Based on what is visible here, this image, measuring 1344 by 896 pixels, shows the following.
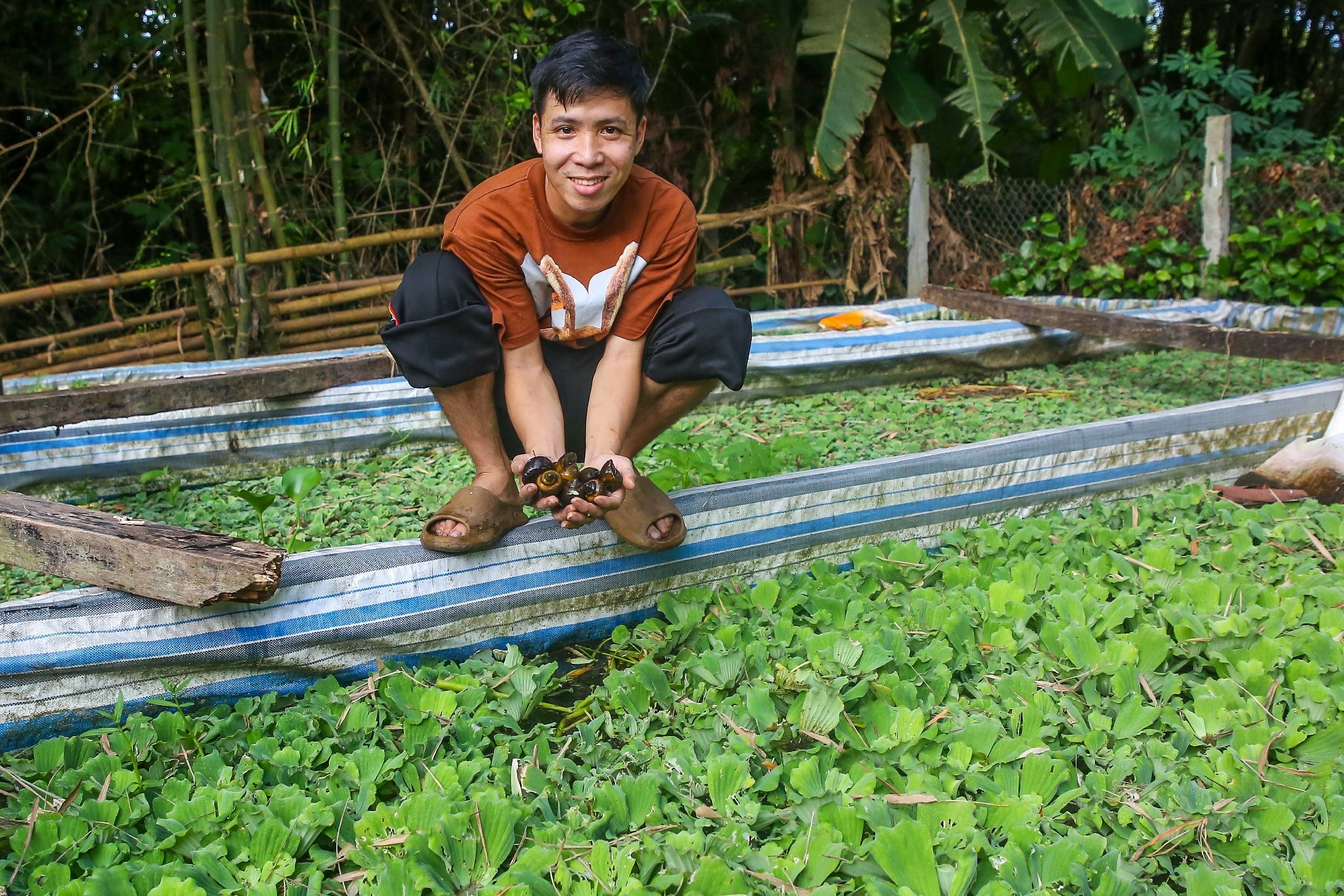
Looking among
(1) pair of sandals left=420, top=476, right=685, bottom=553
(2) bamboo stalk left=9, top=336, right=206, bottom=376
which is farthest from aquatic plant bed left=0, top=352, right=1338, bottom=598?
(2) bamboo stalk left=9, top=336, right=206, bottom=376

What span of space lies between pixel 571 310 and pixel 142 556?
0.85m

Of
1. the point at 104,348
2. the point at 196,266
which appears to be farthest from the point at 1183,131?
the point at 104,348

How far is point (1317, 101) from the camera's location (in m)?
8.63

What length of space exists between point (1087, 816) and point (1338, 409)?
182cm

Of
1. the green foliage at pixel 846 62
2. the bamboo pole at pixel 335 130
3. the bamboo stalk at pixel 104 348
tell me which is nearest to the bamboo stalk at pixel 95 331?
the bamboo stalk at pixel 104 348

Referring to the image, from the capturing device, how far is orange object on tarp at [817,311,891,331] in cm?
461

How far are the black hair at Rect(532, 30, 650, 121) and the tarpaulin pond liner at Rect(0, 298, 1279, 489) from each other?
1.72 m

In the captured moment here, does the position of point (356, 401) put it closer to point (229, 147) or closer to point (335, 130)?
point (229, 147)

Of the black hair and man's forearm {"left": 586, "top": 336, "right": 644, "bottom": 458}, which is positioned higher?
the black hair

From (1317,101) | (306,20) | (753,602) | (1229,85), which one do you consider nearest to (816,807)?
(753,602)

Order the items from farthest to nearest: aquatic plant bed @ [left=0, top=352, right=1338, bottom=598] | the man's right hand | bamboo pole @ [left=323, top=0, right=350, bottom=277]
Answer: bamboo pole @ [left=323, top=0, right=350, bottom=277] → aquatic plant bed @ [left=0, top=352, right=1338, bottom=598] → the man's right hand

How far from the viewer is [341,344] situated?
473 cm

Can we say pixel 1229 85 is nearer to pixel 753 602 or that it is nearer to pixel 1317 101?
pixel 1317 101

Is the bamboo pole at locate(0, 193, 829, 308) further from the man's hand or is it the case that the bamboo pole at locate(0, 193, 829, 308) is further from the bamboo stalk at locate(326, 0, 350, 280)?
the man's hand
